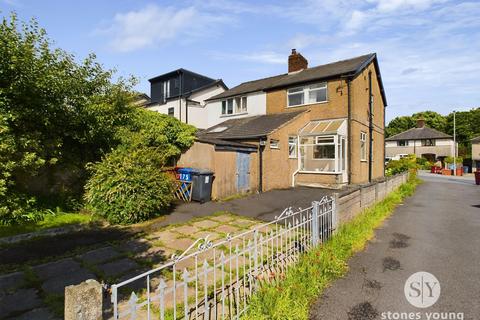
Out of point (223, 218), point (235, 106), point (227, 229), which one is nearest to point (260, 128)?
point (235, 106)

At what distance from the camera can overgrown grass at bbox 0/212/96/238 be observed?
22.6 ft

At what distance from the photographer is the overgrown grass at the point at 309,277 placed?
355cm

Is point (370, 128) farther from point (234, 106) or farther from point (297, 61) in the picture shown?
point (234, 106)

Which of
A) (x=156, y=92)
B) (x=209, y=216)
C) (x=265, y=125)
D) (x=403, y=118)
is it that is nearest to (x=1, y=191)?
(x=209, y=216)

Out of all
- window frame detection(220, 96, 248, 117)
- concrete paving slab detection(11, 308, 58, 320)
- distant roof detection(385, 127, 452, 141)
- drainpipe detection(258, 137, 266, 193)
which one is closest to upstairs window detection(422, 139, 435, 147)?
distant roof detection(385, 127, 452, 141)

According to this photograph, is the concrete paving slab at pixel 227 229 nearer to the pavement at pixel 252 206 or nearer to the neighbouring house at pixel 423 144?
the pavement at pixel 252 206

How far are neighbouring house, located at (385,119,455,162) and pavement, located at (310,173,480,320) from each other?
44.7 metres

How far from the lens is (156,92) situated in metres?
30.6

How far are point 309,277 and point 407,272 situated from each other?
218 cm

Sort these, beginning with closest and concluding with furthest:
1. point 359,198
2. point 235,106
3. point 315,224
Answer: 1. point 315,224
2. point 359,198
3. point 235,106

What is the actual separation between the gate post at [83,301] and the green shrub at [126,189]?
6144 millimetres

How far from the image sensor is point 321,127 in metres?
16.3

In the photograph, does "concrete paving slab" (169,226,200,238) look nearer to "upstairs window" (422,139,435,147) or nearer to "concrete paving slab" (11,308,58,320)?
"concrete paving slab" (11,308,58,320)

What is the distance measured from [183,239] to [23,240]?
12.6 ft
